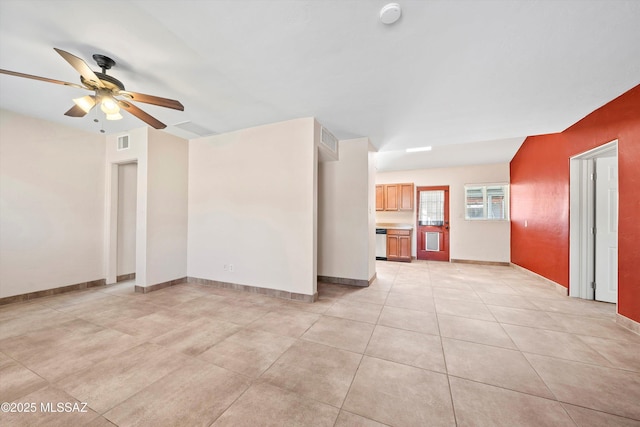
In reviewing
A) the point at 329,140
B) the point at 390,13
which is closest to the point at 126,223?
the point at 329,140

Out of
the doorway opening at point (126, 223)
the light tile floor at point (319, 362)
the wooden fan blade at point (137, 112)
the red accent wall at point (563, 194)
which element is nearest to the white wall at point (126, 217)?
the doorway opening at point (126, 223)

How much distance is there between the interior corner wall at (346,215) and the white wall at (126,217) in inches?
154

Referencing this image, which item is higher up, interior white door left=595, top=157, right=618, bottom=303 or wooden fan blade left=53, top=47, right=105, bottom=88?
wooden fan blade left=53, top=47, right=105, bottom=88

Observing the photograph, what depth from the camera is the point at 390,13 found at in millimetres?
1653

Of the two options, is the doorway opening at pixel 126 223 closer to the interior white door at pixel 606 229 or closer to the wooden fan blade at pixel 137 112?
the wooden fan blade at pixel 137 112

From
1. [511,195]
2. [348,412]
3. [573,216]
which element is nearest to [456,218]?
[511,195]

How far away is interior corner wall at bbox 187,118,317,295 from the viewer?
360 cm

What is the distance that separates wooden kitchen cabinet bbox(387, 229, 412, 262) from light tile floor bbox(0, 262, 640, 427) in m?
3.09

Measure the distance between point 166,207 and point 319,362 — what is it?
3885 mm

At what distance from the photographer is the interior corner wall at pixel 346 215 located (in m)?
4.37

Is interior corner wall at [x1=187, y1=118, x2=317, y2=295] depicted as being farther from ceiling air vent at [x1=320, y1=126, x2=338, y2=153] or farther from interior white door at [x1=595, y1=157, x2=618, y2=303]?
interior white door at [x1=595, y1=157, x2=618, y2=303]

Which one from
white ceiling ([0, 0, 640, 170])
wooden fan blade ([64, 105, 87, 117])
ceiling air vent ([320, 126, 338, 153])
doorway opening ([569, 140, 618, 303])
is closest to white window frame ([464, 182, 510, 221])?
doorway opening ([569, 140, 618, 303])

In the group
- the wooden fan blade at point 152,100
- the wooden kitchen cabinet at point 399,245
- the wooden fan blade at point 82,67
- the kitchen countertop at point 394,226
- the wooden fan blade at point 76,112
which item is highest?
the wooden fan blade at point 82,67

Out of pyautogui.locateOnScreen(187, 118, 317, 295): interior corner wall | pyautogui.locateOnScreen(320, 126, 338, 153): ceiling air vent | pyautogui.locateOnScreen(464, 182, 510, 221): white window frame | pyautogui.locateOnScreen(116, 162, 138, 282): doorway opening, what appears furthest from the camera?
pyautogui.locateOnScreen(464, 182, 510, 221): white window frame
